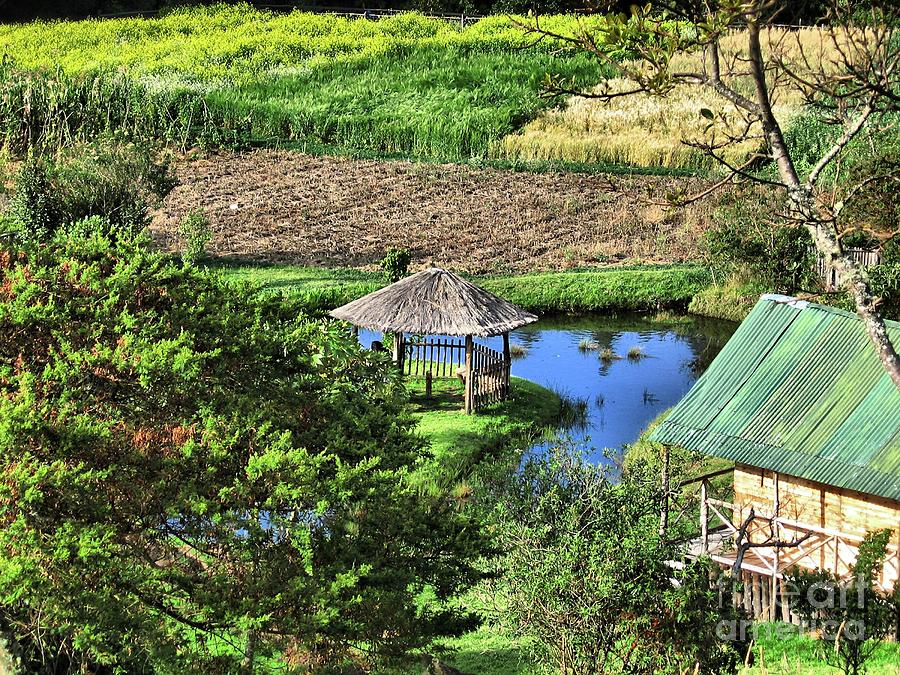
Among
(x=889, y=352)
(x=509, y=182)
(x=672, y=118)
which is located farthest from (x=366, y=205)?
(x=889, y=352)

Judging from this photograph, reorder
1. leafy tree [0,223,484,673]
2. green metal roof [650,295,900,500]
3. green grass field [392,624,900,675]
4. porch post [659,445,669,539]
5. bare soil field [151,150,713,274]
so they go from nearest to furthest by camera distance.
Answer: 1. leafy tree [0,223,484,673]
2. porch post [659,445,669,539]
3. green grass field [392,624,900,675]
4. green metal roof [650,295,900,500]
5. bare soil field [151,150,713,274]

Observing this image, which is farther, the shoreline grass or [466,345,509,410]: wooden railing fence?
the shoreline grass

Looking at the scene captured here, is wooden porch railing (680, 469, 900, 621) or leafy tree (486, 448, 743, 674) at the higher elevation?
leafy tree (486, 448, 743, 674)

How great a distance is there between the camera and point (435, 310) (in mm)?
22562

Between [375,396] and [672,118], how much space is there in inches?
1349

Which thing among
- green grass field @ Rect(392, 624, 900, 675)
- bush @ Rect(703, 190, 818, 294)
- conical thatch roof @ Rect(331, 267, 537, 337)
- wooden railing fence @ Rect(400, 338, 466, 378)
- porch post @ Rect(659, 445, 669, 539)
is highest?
bush @ Rect(703, 190, 818, 294)

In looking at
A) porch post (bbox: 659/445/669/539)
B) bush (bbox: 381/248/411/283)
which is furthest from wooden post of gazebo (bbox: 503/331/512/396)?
porch post (bbox: 659/445/669/539)

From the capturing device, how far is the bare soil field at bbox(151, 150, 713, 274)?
34.2 m

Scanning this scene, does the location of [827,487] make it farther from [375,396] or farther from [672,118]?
[672,118]

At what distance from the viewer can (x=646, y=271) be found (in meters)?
32.4

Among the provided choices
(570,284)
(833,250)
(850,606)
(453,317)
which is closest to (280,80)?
(570,284)

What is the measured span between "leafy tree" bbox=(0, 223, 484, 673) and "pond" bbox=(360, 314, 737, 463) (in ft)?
33.4

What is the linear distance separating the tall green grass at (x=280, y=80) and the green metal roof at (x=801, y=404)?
89.9 ft

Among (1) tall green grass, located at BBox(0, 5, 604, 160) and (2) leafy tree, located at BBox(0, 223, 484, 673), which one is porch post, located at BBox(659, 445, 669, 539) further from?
(1) tall green grass, located at BBox(0, 5, 604, 160)
